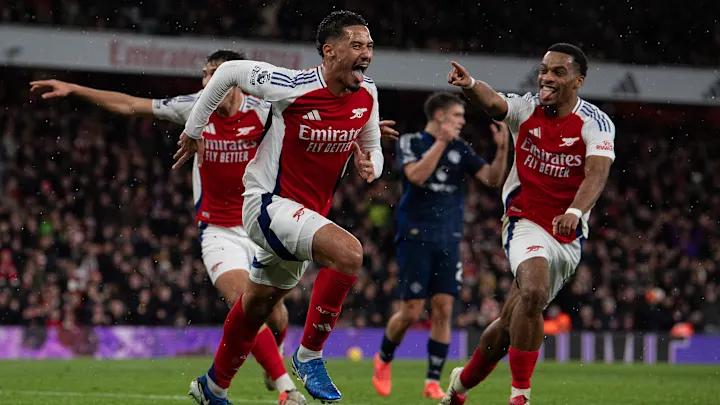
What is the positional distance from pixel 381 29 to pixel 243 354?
19973mm

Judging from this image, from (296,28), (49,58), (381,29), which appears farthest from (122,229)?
(381,29)

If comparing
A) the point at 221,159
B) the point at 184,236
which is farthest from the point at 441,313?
the point at 184,236

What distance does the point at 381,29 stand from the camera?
26.2 metres

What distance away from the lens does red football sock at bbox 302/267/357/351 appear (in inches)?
247

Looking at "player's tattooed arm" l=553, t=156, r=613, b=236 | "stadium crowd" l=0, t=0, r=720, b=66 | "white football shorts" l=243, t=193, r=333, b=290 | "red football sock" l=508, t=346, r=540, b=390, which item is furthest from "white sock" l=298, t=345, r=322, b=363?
"stadium crowd" l=0, t=0, r=720, b=66

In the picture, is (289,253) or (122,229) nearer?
(289,253)

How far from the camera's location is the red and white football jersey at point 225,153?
27.6ft

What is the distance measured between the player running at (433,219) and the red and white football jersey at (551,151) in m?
2.55

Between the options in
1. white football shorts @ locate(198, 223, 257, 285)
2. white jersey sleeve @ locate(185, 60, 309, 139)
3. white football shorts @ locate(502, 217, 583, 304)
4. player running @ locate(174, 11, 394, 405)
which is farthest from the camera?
white football shorts @ locate(198, 223, 257, 285)

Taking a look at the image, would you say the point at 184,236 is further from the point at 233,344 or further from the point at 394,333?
the point at 233,344

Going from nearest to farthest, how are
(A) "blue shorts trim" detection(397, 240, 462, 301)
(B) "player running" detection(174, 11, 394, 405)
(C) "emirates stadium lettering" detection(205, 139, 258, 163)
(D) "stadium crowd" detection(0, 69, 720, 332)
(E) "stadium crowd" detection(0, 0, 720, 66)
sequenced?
(B) "player running" detection(174, 11, 394, 405) < (C) "emirates stadium lettering" detection(205, 139, 258, 163) < (A) "blue shorts trim" detection(397, 240, 462, 301) < (D) "stadium crowd" detection(0, 69, 720, 332) < (E) "stadium crowd" detection(0, 0, 720, 66)

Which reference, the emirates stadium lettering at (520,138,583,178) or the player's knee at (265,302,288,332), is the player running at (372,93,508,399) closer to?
the player's knee at (265,302,288,332)

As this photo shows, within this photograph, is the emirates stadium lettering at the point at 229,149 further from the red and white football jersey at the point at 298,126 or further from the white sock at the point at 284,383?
the white sock at the point at 284,383

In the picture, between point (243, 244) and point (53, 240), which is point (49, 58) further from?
point (243, 244)
